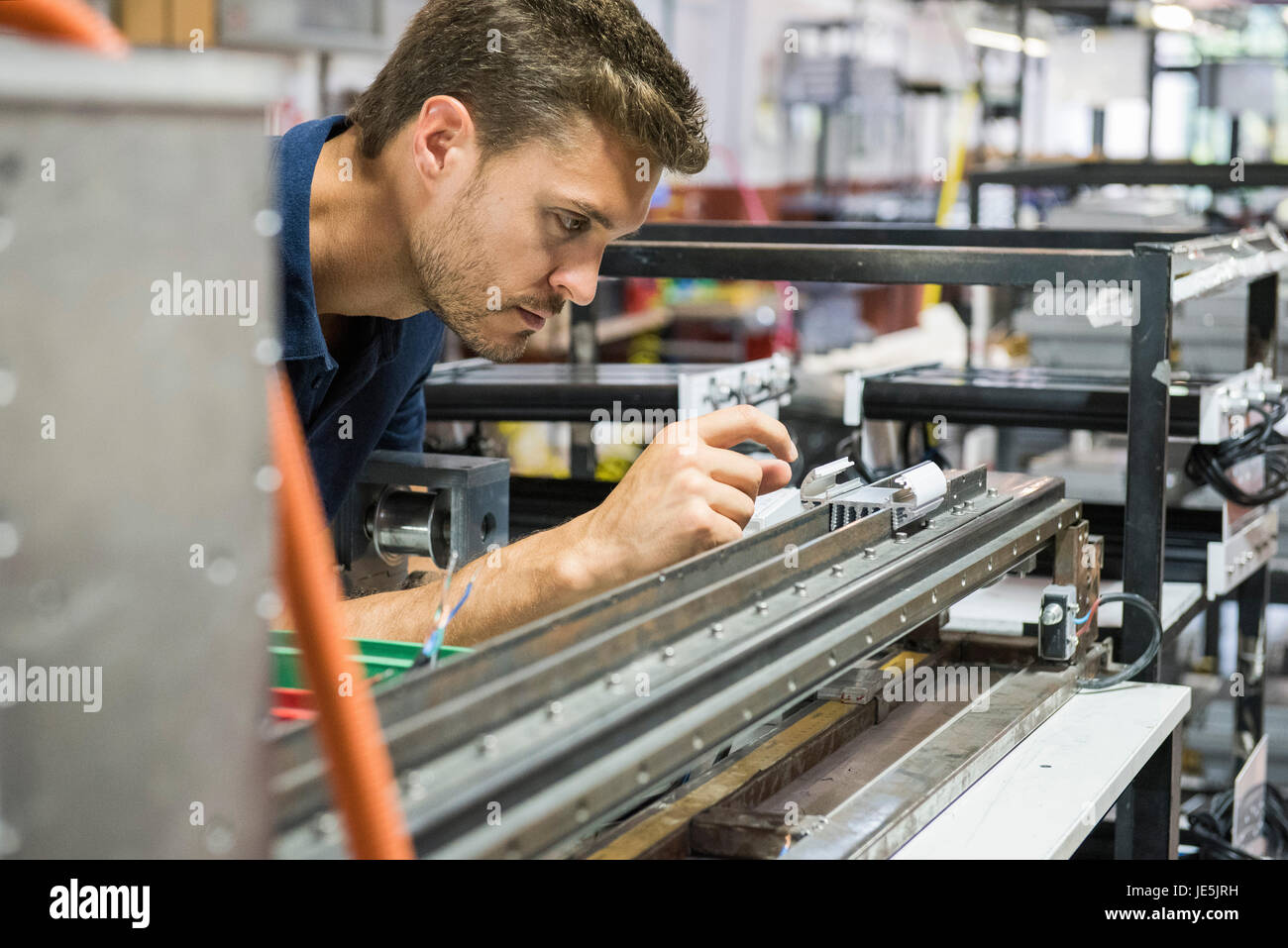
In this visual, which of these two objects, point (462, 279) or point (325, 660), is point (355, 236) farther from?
point (325, 660)

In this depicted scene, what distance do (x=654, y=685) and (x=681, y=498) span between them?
36cm

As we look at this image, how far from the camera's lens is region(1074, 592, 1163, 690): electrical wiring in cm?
143

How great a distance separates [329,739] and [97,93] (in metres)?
0.23

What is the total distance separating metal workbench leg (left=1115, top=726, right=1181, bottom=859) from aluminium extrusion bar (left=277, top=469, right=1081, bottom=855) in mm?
459

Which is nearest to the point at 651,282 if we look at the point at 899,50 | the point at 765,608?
the point at 899,50

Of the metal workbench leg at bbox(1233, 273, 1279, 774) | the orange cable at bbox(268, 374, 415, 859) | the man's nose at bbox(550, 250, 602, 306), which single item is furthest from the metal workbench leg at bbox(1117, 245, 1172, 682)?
the orange cable at bbox(268, 374, 415, 859)

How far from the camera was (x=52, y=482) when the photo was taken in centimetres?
44

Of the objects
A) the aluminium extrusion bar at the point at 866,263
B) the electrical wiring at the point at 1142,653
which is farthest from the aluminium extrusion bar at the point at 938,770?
the aluminium extrusion bar at the point at 866,263

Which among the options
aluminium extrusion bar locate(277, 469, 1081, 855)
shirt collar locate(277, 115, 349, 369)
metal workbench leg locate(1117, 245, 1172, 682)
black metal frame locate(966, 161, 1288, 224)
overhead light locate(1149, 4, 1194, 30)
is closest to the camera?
aluminium extrusion bar locate(277, 469, 1081, 855)

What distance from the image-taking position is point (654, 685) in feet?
2.65

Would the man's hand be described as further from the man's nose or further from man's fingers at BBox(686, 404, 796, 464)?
the man's nose

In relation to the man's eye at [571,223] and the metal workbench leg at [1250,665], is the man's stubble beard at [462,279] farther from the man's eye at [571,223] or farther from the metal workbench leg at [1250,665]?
the metal workbench leg at [1250,665]

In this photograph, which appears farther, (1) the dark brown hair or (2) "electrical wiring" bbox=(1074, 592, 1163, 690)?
(2) "electrical wiring" bbox=(1074, 592, 1163, 690)
